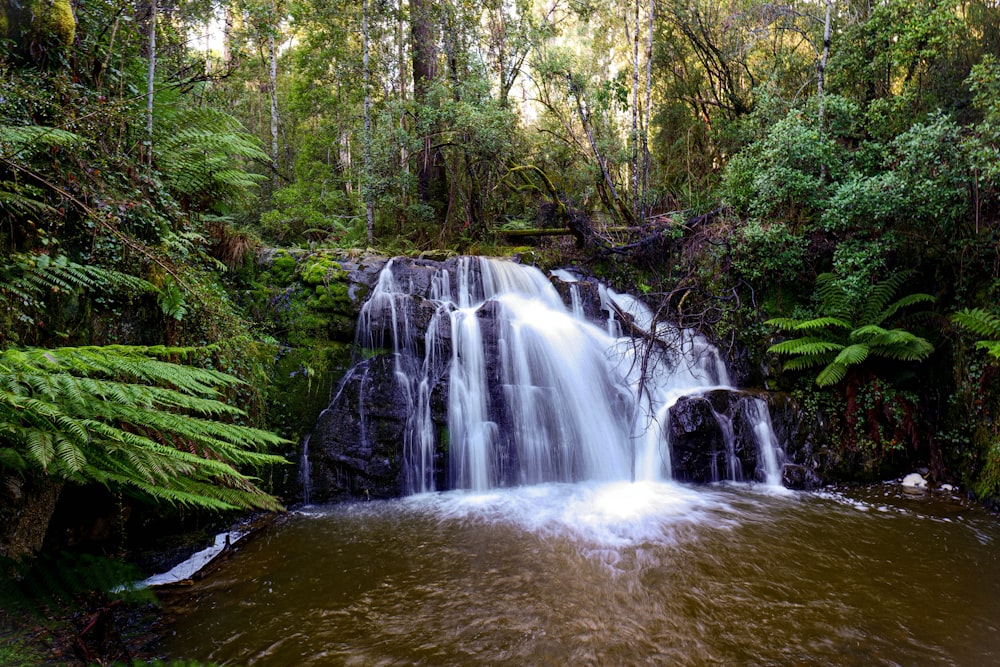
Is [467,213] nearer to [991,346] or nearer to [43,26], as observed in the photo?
[43,26]

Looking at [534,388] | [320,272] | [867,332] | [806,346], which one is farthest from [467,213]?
[867,332]

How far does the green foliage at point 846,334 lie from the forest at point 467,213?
0.05m

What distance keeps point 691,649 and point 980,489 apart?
4.95 meters

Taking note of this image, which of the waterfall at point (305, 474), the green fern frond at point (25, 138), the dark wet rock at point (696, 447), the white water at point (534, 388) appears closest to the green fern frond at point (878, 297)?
the white water at point (534, 388)

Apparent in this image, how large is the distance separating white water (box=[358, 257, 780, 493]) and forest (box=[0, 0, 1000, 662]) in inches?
34.9

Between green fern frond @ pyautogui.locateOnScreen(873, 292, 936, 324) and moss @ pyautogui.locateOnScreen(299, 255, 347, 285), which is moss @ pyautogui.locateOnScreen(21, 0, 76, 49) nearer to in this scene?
moss @ pyautogui.locateOnScreen(299, 255, 347, 285)

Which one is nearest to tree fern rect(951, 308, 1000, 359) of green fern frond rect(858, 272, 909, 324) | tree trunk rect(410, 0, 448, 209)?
green fern frond rect(858, 272, 909, 324)

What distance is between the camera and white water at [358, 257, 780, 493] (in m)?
6.26

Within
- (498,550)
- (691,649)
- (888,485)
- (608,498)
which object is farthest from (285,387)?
(888,485)

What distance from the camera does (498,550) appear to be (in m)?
4.35

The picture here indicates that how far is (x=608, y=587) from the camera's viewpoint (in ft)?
12.3

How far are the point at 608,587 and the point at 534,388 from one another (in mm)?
3215

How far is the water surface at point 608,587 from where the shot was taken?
3.06 metres

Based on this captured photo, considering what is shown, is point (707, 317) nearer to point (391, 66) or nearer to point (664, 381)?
point (664, 381)
